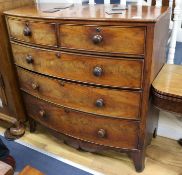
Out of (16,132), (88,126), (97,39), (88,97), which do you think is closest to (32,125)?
(16,132)

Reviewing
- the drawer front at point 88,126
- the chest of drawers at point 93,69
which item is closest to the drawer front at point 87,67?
the chest of drawers at point 93,69

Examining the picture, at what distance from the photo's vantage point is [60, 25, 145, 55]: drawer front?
962 mm

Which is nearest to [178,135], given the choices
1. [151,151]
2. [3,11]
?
[151,151]

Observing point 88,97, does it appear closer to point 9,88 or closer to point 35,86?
point 35,86

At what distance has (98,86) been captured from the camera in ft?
3.78

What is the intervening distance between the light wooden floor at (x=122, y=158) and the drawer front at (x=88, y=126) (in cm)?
20

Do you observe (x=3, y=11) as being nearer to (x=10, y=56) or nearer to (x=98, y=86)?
(x=10, y=56)

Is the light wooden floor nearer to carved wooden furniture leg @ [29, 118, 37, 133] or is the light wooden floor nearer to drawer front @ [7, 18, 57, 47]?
carved wooden furniture leg @ [29, 118, 37, 133]

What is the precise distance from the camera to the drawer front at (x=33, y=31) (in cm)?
114

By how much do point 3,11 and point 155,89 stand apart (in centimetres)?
103

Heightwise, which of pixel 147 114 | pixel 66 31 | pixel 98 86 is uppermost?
pixel 66 31

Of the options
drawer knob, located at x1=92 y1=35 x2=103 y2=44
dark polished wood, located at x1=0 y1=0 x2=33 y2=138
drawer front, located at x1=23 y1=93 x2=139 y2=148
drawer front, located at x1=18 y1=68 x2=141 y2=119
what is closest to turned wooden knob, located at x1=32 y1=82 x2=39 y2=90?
drawer front, located at x1=18 y1=68 x2=141 y2=119

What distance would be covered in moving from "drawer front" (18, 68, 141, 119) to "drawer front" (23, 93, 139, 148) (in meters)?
0.05

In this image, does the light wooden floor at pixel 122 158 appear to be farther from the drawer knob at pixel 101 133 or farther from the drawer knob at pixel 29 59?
the drawer knob at pixel 29 59
